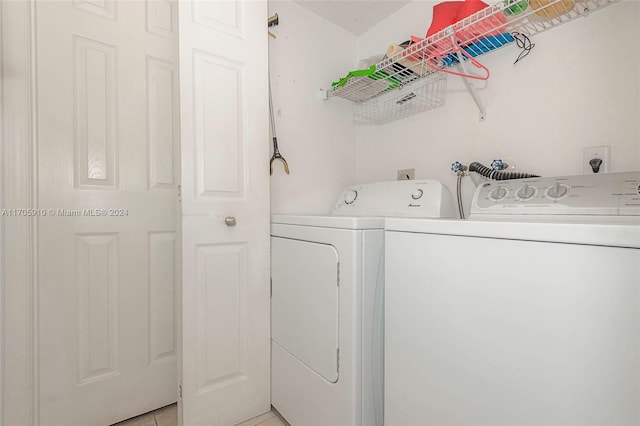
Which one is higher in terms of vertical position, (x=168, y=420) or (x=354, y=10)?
(x=354, y=10)

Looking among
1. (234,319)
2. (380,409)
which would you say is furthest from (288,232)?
(380,409)

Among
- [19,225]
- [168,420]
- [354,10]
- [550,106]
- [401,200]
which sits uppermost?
[354,10]

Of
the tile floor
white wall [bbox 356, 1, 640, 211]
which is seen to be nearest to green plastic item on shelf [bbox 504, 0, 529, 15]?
white wall [bbox 356, 1, 640, 211]

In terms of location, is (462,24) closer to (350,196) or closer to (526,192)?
(526,192)

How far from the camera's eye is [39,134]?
1232mm

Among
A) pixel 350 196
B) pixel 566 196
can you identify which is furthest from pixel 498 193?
pixel 350 196

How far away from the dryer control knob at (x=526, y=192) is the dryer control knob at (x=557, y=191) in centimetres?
5

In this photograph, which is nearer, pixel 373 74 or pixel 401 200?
pixel 401 200

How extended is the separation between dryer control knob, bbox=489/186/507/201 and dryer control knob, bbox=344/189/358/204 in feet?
2.55

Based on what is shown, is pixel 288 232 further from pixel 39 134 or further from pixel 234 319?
pixel 39 134

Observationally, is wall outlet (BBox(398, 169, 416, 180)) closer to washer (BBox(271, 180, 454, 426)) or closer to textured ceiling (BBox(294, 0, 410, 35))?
washer (BBox(271, 180, 454, 426))

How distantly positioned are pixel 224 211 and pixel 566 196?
1297 millimetres

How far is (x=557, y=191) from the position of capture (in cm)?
101

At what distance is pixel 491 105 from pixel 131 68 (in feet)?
5.76
